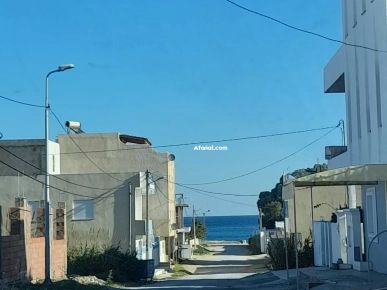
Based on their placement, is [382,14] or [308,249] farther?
[308,249]

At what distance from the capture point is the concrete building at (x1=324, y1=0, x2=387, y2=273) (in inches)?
809

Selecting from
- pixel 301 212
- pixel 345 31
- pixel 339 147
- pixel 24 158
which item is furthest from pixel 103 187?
pixel 345 31

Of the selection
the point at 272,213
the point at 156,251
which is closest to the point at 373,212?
the point at 156,251

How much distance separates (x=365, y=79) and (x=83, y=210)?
26.5m

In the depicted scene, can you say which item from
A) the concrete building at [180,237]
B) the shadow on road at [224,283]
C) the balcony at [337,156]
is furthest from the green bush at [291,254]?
the concrete building at [180,237]

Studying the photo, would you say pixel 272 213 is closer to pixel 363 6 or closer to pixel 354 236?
pixel 354 236

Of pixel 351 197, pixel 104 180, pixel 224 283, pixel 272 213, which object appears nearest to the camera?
pixel 224 283

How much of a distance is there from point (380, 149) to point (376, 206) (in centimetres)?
216

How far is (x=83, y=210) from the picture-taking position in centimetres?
4431

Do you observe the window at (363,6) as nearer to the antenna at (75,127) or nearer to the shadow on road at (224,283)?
the shadow on road at (224,283)

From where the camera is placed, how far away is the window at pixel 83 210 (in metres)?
44.2

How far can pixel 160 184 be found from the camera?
177 feet

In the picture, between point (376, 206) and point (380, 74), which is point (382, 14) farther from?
point (376, 206)

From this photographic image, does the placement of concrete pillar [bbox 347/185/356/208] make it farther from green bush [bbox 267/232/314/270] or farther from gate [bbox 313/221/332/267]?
green bush [bbox 267/232/314/270]
